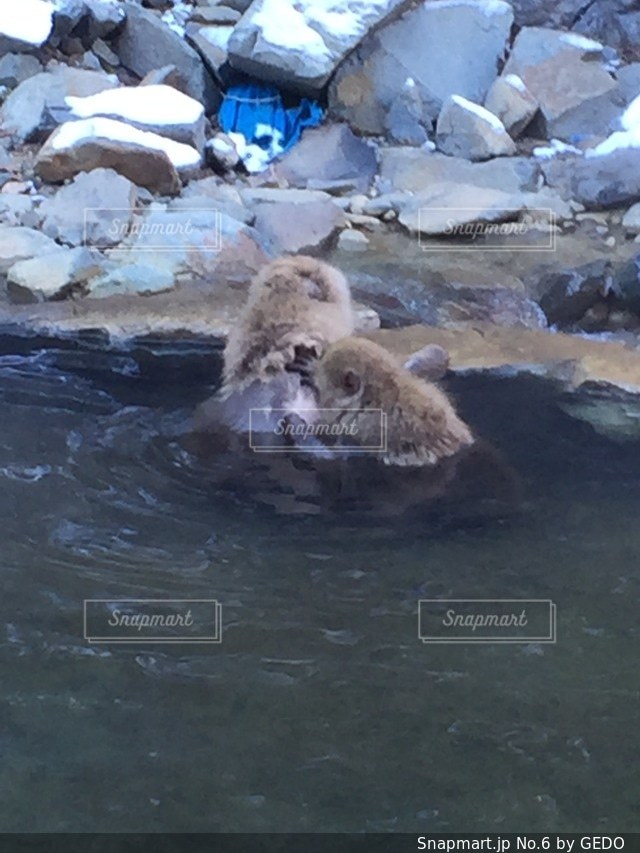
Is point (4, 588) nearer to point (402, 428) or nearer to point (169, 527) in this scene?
point (169, 527)

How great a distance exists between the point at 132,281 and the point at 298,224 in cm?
156

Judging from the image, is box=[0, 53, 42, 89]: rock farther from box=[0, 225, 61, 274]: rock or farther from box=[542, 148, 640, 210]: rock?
box=[542, 148, 640, 210]: rock

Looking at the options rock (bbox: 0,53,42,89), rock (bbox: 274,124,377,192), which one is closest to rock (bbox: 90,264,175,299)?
rock (bbox: 274,124,377,192)

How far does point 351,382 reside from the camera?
4.14m

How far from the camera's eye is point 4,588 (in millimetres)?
3299

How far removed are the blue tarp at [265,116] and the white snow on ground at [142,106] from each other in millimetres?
→ 830

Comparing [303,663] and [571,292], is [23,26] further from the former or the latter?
[303,663]

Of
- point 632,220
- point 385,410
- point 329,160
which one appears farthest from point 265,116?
point 385,410

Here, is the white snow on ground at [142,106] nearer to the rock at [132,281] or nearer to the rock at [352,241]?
the rock at [352,241]

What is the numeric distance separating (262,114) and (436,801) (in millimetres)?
8266

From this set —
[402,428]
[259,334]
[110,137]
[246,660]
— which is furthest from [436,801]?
[110,137]

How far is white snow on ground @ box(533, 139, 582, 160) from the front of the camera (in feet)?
30.7

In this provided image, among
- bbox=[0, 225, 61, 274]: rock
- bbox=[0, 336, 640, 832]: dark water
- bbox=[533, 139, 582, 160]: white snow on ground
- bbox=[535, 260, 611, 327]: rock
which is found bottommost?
bbox=[0, 336, 640, 832]: dark water

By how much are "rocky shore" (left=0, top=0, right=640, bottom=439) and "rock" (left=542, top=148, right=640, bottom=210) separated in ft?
0.07
